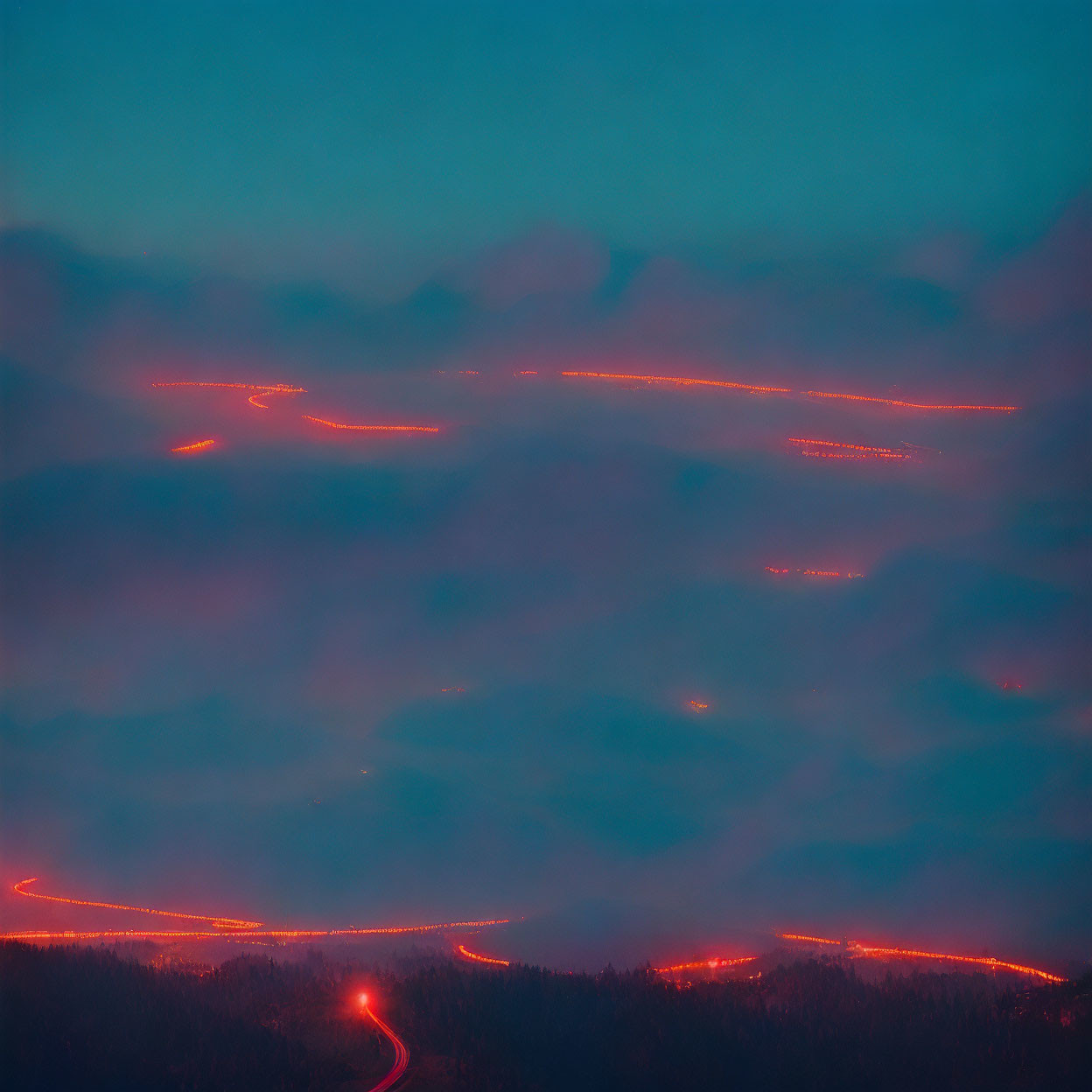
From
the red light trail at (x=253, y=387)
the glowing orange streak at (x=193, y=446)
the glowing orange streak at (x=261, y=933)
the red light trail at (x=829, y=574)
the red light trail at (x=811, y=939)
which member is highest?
the red light trail at (x=253, y=387)

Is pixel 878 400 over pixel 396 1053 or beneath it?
over

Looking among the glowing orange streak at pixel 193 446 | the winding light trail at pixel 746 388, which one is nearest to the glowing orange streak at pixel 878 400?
the winding light trail at pixel 746 388

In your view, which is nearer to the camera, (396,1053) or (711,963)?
(396,1053)

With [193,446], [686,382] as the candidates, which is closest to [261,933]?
[193,446]

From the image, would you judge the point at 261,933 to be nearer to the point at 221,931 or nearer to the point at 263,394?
the point at 221,931

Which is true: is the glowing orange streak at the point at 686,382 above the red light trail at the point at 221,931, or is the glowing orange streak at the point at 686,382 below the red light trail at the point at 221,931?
above

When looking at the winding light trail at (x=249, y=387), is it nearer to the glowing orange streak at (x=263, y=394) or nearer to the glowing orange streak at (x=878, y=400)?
the glowing orange streak at (x=263, y=394)

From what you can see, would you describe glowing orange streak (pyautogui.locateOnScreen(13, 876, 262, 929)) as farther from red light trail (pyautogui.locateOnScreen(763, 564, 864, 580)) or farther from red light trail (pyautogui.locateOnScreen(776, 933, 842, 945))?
red light trail (pyautogui.locateOnScreen(763, 564, 864, 580))
